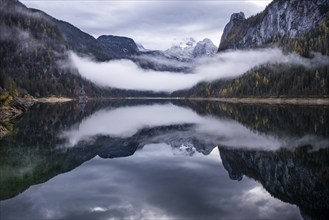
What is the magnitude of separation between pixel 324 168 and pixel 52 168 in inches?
1154

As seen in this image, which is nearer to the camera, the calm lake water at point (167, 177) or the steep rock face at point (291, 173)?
the calm lake water at point (167, 177)

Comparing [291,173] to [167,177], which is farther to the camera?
[167,177]

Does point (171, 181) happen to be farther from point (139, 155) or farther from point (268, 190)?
point (139, 155)

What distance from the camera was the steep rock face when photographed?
1169 inches

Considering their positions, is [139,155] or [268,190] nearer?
[268,190]

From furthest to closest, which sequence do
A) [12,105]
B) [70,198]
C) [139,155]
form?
[12,105] → [139,155] → [70,198]

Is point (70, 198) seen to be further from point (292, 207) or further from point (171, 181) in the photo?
point (292, 207)

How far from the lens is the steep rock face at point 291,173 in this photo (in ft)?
97.4

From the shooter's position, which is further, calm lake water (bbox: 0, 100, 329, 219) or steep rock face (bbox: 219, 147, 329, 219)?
steep rock face (bbox: 219, 147, 329, 219)

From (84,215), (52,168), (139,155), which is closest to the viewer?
(84,215)

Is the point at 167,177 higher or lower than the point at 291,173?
lower

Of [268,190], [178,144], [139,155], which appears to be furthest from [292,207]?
[178,144]

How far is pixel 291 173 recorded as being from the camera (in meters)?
39.4

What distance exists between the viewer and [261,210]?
28.2 meters
